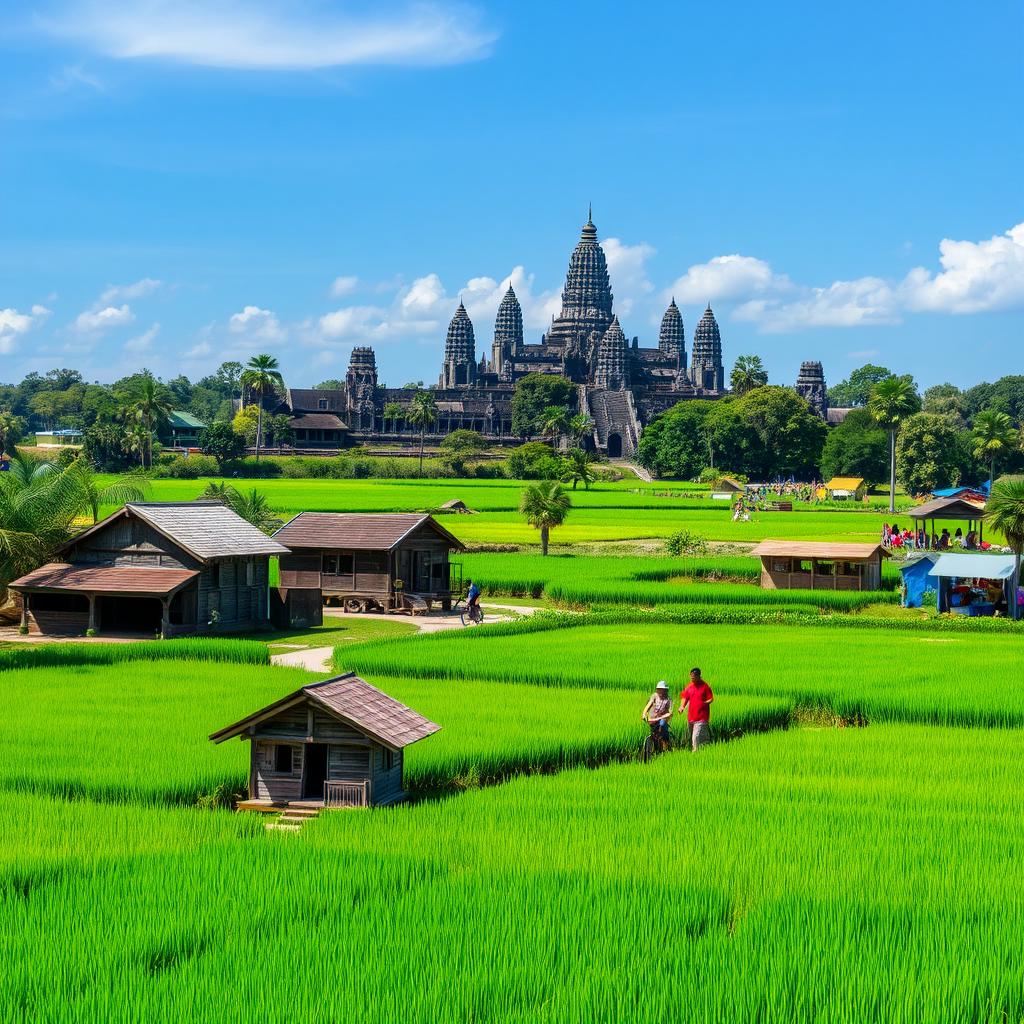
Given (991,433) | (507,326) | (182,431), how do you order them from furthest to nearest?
(507,326) < (182,431) < (991,433)

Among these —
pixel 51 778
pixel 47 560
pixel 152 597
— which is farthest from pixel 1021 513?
pixel 51 778

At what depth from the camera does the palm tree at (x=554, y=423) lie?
486 feet

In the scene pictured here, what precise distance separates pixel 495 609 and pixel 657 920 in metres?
30.6

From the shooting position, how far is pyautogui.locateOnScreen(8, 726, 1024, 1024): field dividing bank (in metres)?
10.5

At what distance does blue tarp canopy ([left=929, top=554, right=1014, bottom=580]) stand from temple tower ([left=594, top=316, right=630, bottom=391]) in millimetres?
129720

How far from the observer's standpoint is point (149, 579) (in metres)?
36.0

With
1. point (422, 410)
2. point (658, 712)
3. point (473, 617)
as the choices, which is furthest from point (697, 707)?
point (422, 410)

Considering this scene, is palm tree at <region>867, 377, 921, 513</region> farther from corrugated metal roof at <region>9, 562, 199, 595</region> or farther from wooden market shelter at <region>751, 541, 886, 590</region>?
corrugated metal roof at <region>9, 562, 199, 595</region>

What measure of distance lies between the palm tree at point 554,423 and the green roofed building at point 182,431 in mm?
34145

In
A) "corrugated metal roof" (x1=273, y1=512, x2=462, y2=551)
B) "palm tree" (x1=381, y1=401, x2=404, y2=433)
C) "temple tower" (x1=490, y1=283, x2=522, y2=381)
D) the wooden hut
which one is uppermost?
"temple tower" (x1=490, y1=283, x2=522, y2=381)

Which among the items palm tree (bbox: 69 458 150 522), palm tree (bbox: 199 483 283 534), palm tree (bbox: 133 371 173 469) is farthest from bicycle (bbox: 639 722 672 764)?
palm tree (bbox: 133 371 173 469)

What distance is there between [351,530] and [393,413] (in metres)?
116

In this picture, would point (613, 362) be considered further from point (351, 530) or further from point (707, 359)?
point (351, 530)

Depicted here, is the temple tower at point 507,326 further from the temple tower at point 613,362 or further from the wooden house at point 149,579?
the wooden house at point 149,579
